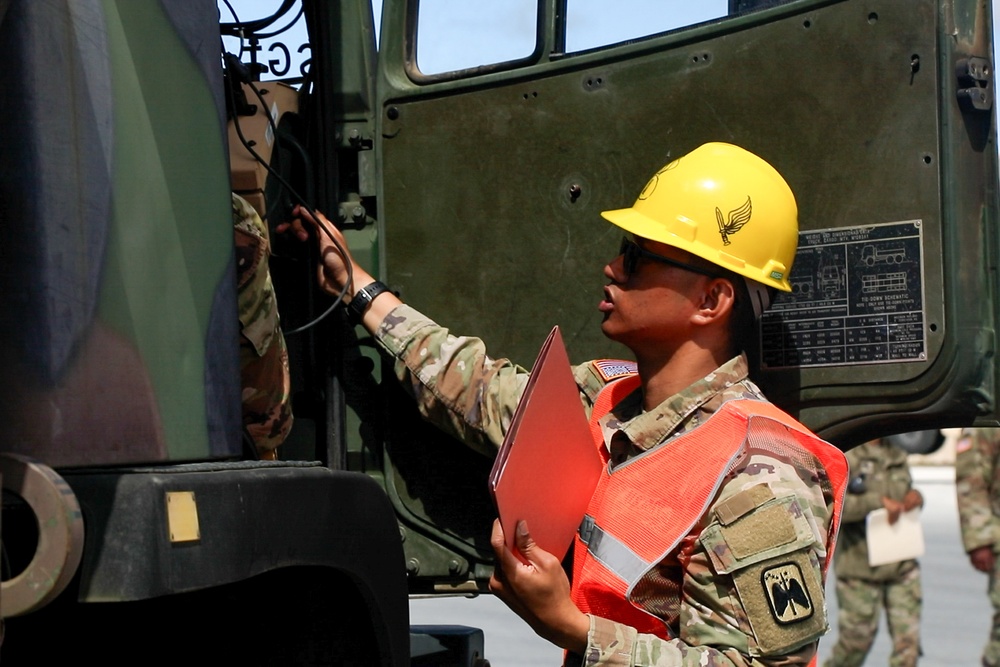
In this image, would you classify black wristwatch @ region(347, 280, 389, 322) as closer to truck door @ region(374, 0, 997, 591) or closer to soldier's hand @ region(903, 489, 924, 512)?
truck door @ region(374, 0, 997, 591)

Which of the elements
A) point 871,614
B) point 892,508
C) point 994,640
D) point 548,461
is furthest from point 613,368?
point 892,508

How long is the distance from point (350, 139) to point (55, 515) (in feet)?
5.69

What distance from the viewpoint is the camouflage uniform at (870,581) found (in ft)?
24.1

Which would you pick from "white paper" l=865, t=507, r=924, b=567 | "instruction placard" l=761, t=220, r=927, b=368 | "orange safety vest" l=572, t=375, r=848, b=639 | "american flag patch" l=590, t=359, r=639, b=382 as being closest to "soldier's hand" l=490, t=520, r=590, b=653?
"orange safety vest" l=572, t=375, r=848, b=639

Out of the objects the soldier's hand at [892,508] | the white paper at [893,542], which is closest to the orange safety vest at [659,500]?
the white paper at [893,542]

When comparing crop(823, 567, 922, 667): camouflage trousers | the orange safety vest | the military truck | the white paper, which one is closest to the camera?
the military truck

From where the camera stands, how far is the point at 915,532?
7605mm

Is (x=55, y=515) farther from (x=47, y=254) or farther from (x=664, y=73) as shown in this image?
(x=664, y=73)

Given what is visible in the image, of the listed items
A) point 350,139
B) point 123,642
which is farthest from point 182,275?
point 350,139

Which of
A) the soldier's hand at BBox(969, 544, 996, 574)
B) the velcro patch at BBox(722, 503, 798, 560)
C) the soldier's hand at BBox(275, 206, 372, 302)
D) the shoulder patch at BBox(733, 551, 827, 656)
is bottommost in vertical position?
the soldier's hand at BBox(969, 544, 996, 574)

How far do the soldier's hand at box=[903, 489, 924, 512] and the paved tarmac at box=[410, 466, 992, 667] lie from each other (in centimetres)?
83

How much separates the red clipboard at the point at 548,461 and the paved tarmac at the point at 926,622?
4752 millimetres

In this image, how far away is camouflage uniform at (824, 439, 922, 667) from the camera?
24.1 ft

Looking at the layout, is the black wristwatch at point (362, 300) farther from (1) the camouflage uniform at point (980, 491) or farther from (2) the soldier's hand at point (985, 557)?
(2) the soldier's hand at point (985, 557)
